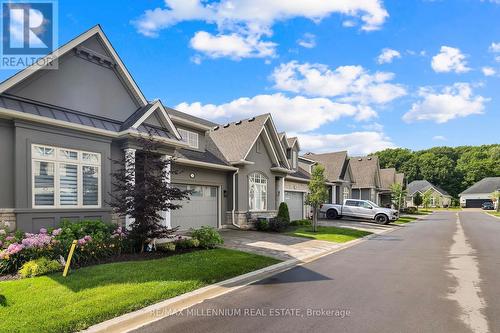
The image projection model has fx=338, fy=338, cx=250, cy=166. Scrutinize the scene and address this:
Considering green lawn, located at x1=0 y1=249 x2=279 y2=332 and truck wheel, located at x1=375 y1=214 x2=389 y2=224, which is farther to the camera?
truck wheel, located at x1=375 y1=214 x2=389 y2=224

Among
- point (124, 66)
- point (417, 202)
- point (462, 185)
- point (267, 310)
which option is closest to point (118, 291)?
point (267, 310)

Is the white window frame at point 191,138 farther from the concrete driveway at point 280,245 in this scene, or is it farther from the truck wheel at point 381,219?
the truck wheel at point 381,219

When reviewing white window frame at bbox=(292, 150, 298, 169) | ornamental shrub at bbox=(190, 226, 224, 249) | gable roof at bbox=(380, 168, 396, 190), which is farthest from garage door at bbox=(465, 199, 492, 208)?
ornamental shrub at bbox=(190, 226, 224, 249)

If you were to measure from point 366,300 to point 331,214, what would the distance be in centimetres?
2398

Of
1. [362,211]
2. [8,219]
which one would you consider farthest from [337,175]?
[8,219]

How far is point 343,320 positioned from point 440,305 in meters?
2.20

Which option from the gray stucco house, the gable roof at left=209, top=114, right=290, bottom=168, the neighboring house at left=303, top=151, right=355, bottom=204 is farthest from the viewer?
the neighboring house at left=303, top=151, right=355, bottom=204

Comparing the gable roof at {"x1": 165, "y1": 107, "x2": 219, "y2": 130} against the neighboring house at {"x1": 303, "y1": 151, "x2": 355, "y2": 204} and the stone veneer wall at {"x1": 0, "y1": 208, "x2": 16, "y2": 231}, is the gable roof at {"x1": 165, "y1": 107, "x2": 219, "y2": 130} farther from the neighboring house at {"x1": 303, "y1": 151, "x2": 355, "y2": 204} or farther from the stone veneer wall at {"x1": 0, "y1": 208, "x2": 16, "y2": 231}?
the neighboring house at {"x1": 303, "y1": 151, "x2": 355, "y2": 204}

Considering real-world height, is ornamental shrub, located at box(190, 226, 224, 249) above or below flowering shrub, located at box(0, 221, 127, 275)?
below

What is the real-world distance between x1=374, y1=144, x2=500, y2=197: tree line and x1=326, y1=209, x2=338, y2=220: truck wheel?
78461 millimetres

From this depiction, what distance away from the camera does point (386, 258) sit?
11602mm

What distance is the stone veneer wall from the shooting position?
8.73 metres

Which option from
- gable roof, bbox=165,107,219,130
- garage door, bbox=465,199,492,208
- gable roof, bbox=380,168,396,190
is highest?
gable roof, bbox=165,107,219,130

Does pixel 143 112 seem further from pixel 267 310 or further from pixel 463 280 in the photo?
pixel 463 280
